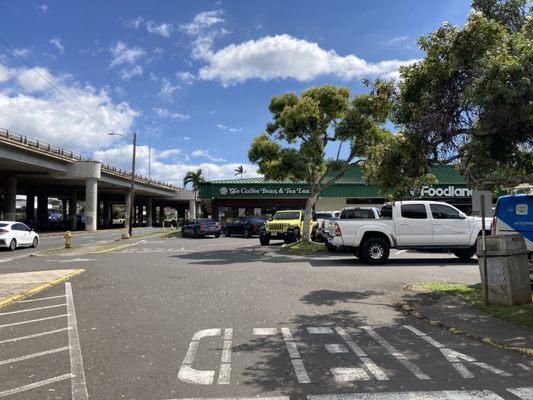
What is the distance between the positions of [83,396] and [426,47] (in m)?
8.03

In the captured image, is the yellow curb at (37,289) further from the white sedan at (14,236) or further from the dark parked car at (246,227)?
the dark parked car at (246,227)

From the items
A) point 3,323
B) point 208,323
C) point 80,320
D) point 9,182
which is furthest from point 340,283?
point 9,182

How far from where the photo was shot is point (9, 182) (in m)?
52.7

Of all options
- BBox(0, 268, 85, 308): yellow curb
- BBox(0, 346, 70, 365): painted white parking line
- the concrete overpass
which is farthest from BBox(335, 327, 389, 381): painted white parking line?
the concrete overpass

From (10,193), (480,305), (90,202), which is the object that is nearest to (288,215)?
(480,305)

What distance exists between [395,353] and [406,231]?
11.3 meters

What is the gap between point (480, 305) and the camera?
30.6 feet

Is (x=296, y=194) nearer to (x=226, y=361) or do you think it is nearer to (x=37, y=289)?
(x=37, y=289)

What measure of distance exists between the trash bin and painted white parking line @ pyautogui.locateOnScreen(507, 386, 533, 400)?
4298 millimetres

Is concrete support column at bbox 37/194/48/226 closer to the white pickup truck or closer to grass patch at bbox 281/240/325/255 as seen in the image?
grass patch at bbox 281/240/325/255

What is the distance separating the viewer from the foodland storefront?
51.3m

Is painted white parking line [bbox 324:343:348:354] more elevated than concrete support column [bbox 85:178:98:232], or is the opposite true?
concrete support column [bbox 85:178:98:232]

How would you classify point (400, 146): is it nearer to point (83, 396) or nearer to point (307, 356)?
point (307, 356)

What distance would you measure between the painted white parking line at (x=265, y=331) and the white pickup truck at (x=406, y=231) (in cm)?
972
